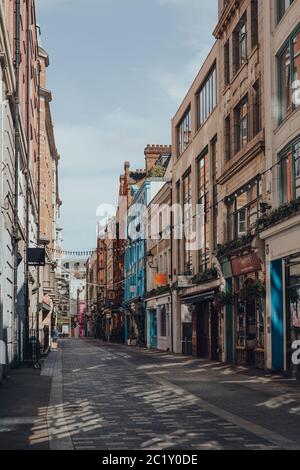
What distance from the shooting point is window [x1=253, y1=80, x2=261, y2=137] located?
28219 mm

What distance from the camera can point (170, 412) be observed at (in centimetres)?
1428

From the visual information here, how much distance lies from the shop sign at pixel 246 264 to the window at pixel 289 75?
17.3 feet

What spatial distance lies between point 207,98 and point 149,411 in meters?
25.6

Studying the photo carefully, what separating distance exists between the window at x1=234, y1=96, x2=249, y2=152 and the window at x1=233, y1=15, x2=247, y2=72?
5.81 feet

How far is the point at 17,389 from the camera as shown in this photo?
735 inches

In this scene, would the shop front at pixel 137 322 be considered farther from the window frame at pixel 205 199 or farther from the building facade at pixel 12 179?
the building facade at pixel 12 179

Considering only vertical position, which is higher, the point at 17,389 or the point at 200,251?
the point at 200,251

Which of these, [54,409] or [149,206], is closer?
[54,409]

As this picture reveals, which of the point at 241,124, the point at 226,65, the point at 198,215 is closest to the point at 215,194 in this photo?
the point at 198,215

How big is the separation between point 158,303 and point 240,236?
23.3m

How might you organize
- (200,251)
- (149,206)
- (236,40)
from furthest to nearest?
(149,206) < (200,251) < (236,40)

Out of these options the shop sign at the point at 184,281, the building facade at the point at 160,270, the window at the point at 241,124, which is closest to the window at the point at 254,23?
the window at the point at 241,124
